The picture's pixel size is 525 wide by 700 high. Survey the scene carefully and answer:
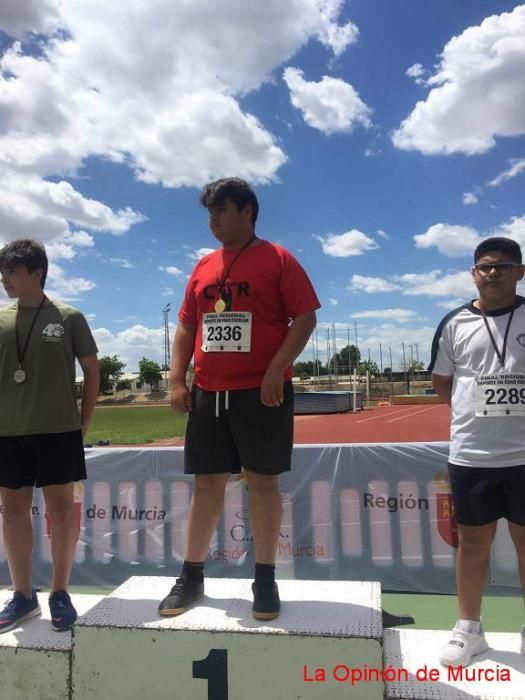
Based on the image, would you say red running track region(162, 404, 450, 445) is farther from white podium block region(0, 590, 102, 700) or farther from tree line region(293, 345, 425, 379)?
tree line region(293, 345, 425, 379)

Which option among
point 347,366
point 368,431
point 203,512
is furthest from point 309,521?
point 347,366

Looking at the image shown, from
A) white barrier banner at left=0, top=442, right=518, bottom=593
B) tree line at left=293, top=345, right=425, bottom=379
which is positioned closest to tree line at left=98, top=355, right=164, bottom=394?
tree line at left=293, top=345, right=425, bottom=379

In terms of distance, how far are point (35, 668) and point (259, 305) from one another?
1793mm

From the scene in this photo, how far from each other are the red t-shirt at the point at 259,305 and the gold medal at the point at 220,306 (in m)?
0.03

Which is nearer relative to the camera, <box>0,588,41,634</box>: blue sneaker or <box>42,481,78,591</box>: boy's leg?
<box>0,588,41,634</box>: blue sneaker

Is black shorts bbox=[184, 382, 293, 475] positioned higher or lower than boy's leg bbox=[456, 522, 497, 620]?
higher

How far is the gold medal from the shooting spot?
2510mm

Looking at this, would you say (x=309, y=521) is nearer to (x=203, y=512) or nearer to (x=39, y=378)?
(x=203, y=512)

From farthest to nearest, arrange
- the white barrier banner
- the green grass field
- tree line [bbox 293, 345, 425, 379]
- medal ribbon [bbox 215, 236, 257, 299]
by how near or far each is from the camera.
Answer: tree line [bbox 293, 345, 425, 379] < the green grass field < the white barrier banner < medal ribbon [bbox 215, 236, 257, 299]

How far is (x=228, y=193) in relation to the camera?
257 centimetres

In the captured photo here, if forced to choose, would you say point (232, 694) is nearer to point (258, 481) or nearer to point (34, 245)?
point (258, 481)

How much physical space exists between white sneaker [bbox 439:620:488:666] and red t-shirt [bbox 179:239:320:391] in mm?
1287

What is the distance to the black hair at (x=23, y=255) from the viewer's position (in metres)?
2.69

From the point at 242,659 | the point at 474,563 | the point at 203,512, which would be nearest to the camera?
the point at 242,659
